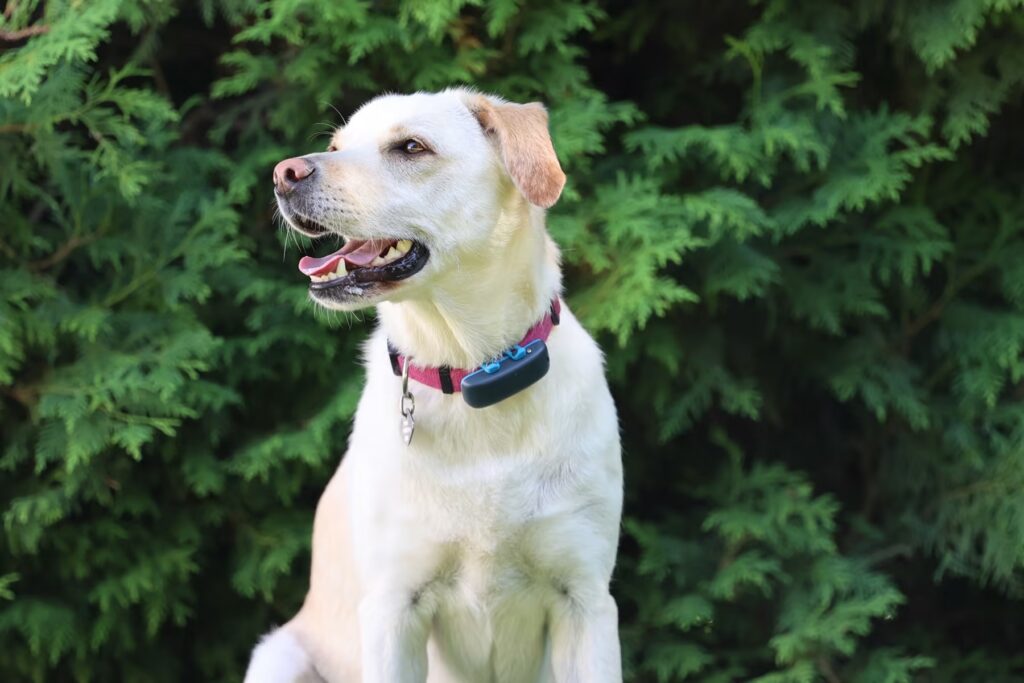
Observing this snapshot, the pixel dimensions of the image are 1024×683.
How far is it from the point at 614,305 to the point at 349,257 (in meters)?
1.32

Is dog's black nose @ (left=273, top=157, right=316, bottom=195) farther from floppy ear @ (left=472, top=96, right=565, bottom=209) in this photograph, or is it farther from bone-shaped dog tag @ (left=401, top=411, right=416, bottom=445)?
bone-shaped dog tag @ (left=401, top=411, right=416, bottom=445)

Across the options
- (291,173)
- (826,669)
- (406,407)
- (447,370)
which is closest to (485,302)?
(447,370)

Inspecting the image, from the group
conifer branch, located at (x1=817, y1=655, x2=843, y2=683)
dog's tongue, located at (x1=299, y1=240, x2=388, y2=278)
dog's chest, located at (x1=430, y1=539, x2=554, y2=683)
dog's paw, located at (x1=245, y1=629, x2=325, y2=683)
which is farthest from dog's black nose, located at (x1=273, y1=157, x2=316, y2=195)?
conifer branch, located at (x1=817, y1=655, x2=843, y2=683)

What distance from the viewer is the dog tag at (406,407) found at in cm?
273

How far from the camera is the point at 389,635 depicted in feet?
8.95

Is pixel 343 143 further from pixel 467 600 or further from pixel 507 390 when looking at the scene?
pixel 467 600

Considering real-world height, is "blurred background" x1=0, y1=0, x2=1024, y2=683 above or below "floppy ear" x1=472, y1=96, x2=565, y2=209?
below

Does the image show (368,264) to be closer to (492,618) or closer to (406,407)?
(406,407)

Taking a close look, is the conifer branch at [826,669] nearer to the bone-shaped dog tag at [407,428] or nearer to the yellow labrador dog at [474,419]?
the yellow labrador dog at [474,419]

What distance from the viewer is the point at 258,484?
415cm

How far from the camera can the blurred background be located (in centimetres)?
380

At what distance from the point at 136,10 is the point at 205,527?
1.70 metres

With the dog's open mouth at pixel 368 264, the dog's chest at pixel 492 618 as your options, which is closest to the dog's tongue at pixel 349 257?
the dog's open mouth at pixel 368 264

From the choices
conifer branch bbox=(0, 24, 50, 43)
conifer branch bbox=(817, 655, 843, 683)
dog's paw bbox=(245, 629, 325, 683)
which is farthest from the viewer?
conifer branch bbox=(817, 655, 843, 683)
